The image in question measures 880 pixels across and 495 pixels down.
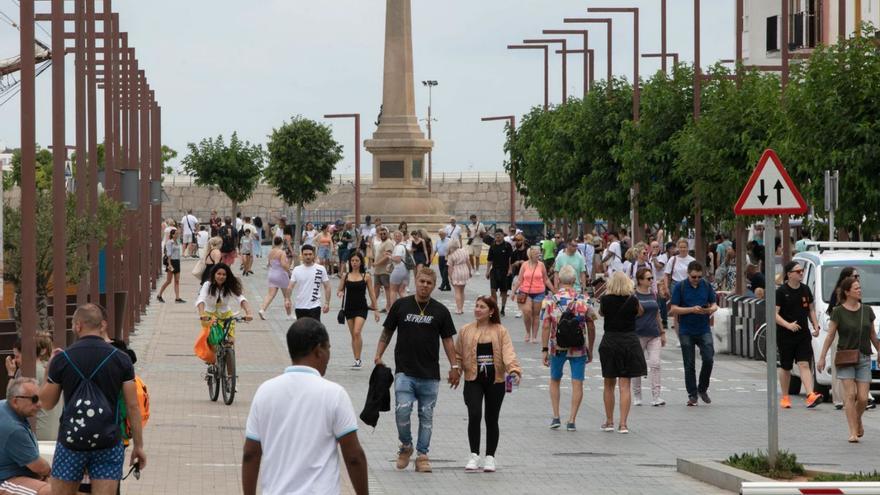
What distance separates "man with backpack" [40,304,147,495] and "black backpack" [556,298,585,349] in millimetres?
8131

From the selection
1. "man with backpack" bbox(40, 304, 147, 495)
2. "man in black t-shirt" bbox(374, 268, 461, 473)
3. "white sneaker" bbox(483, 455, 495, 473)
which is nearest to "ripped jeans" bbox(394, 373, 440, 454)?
"man in black t-shirt" bbox(374, 268, 461, 473)

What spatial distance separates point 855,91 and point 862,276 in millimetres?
8100

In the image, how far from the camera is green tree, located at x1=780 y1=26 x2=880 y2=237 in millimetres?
29016

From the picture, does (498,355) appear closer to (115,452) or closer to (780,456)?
(780,456)

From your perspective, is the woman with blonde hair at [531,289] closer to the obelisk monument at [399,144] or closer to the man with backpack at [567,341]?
the man with backpack at [567,341]

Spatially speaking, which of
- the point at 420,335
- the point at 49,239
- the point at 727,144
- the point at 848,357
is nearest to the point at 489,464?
the point at 420,335

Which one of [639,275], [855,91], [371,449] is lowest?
[371,449]

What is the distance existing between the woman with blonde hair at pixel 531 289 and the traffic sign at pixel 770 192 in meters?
14.8

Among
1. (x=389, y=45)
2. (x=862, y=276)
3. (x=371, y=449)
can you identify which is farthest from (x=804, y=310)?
(x=389, y=45)

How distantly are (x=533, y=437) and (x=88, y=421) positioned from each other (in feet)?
26.0

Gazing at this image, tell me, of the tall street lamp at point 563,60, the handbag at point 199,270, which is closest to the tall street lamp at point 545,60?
the tall street lamp at point 563,60

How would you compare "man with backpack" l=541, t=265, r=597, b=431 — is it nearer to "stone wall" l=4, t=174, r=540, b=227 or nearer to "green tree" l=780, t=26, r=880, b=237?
"green tree" l=780, t=26, r=880, b=237

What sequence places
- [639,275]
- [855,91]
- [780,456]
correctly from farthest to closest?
[855,91] → [639,275] → [780,456]

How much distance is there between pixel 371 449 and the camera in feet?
55.6
